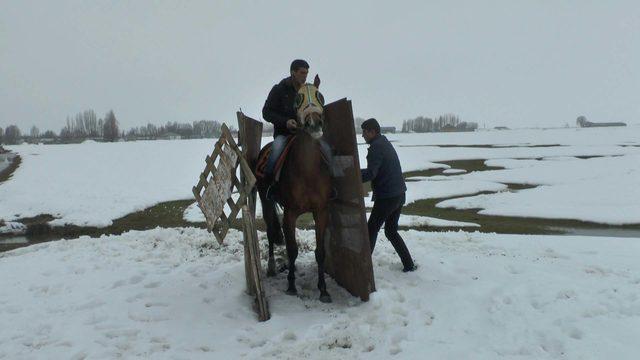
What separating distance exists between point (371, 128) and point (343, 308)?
2.59 m

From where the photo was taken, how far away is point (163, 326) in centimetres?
563

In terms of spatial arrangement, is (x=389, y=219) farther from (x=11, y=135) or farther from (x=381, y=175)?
(x=11, y=135)

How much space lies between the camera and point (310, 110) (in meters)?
5.28

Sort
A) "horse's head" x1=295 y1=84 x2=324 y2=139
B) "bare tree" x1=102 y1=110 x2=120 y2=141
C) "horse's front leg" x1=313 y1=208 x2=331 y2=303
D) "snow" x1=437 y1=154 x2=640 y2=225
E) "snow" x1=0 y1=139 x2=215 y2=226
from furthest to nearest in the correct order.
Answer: "bare tree" x1=102 y1=110 x2=120 y2=141 → "snow" x1=0 y1=139 x2=215 y2=226 → "snow" x1=437 y1=154 x2=640 y2=225 → "horse's front leg" x1=313 y1=208 x2=331 y2=303 → "horse's head" x1=295 y1=84 x2=324 y2=139

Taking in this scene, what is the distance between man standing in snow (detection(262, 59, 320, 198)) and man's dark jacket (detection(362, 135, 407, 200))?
4.04 ft

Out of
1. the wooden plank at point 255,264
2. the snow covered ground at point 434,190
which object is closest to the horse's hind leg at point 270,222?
the wooden plank at point 255,264

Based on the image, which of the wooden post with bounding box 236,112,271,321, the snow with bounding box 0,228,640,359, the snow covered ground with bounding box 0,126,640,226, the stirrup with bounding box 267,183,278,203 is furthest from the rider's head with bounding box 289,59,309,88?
the snow covered ground with bounding box 0,126,640,226

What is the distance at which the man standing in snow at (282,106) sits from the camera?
6.22 metres

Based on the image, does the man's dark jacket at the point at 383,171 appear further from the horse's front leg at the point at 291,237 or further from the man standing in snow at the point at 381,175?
the horse's front leg at the point at 291,237

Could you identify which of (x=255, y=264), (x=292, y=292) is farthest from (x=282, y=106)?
(x=292, y=292)

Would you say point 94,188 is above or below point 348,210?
below

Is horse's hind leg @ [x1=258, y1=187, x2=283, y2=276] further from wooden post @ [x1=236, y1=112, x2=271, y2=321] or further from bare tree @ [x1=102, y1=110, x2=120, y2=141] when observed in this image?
bare tree @ [x1=102, y1=110, x2=120, y2=141]

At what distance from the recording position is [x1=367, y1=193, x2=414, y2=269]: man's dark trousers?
6.66 metres

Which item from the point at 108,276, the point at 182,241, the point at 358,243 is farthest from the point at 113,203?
the point at 358,243
